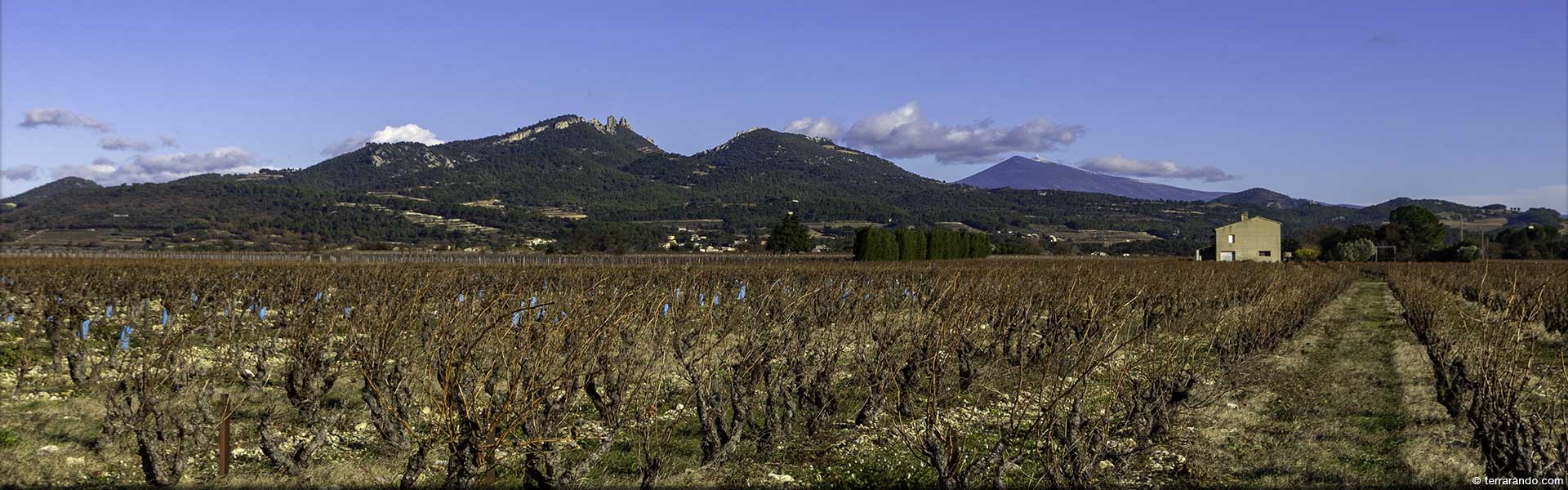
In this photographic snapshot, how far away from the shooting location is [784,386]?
8.32 meters

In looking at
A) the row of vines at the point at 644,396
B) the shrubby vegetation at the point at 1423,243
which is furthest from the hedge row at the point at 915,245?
the row of vines at the point at 644,396

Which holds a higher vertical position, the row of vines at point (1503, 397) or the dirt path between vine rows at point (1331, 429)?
the row of vines at point (1503, 397)

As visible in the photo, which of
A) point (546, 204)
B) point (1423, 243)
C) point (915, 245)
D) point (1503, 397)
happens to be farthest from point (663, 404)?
point (546, 204)

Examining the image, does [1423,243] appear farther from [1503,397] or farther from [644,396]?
[644,396]

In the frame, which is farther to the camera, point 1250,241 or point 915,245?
point 1250,241

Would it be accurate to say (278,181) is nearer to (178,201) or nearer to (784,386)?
(178,201)

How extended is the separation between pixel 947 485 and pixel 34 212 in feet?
508

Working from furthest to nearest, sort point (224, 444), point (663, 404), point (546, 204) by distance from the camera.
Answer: point (546, 204) < point (663, 404) < point (224, 444)

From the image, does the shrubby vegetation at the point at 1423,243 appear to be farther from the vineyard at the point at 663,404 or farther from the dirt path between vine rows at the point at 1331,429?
the vineyard at the point at 663,404

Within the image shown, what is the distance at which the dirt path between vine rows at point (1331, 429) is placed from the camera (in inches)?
282

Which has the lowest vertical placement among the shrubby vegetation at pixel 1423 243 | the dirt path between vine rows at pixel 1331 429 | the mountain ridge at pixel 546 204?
the dirt path between vine rows at pixel 1331 429

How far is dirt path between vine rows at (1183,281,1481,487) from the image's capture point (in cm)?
716

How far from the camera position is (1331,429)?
8.68 m

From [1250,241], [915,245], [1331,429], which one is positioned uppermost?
[1250,241]
